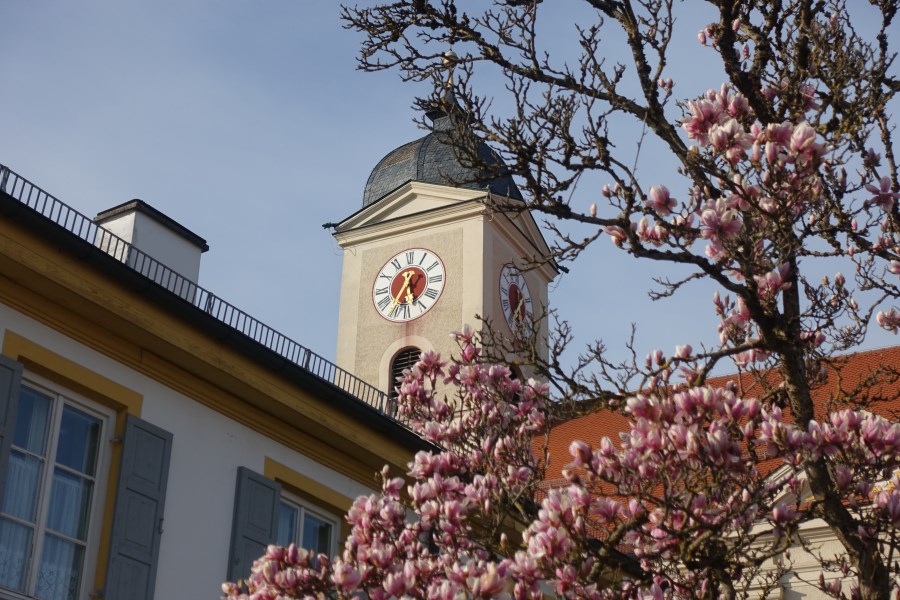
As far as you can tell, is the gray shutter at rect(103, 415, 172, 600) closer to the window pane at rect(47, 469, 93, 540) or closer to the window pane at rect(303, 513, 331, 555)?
the window pane at rect(47, 469, 93, 540)

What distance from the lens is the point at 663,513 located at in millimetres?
7086

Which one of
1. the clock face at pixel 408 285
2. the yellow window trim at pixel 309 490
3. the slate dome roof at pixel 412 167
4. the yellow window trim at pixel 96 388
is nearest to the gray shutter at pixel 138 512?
the yellow window trim at pixel 96 388

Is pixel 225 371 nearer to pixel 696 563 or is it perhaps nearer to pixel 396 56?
pixel 396 56

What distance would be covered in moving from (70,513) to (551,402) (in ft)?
14.8

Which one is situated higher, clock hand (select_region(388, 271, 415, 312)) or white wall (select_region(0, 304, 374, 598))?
clock hand (select_region(388, 271, 415, 312))

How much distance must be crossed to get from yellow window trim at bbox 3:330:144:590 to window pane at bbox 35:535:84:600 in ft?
0.58

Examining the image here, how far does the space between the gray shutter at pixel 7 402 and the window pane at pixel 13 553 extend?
10.5 inches

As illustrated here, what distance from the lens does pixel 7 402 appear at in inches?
400

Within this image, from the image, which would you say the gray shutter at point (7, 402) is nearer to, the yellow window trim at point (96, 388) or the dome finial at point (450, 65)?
the yellow window trim at point (96, 388)

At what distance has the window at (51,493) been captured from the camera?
10.1 metres

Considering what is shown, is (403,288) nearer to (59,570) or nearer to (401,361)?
(401,361)

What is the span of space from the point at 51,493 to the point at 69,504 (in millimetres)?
232

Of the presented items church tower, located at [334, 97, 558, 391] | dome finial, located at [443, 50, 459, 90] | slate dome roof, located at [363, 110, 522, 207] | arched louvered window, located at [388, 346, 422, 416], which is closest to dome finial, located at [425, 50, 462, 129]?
dome finial, located at [443, 50, 459, 90]

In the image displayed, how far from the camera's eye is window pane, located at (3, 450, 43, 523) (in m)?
10.2
